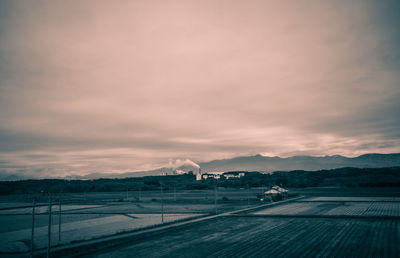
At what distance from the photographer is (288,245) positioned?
13.7 metres

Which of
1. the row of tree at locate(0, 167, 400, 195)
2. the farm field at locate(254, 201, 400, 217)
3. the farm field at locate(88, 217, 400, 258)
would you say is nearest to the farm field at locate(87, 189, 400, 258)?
the farm field at locate(88, 217, 400, 258)

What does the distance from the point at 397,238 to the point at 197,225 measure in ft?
37.5

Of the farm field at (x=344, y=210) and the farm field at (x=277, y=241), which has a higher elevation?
the farm field at (x=277, y=241)

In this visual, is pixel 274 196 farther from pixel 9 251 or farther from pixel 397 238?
pixel 9 251

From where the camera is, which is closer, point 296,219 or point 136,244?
point 136,244

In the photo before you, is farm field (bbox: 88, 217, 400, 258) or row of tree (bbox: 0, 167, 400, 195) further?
row of tree (bbox: 0, 167, 400, 195)

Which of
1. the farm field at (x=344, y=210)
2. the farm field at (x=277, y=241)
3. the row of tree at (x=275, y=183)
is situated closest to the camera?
the farm field at (x=277, y=241)

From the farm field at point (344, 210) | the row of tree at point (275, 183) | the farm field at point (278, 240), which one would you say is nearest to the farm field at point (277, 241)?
the farm field at point (278, 240)

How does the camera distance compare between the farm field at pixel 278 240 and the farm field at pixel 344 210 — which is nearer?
the farm field at pixel 278 240

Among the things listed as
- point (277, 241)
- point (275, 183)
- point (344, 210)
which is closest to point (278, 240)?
point (277, 241)

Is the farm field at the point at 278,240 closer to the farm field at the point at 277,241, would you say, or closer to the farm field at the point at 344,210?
the farm field at the point at 277,241

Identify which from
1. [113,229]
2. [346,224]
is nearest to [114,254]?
[113,229]

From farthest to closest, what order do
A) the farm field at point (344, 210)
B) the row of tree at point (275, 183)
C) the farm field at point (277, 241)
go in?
1. the row of tree at point (275, 183)
2. the farm field at point (344, 210)
3. the farm field at point (277, 241)

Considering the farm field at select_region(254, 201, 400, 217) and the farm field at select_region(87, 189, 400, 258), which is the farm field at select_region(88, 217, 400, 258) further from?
the farm field at select_region(254, 201, 400, 217)
